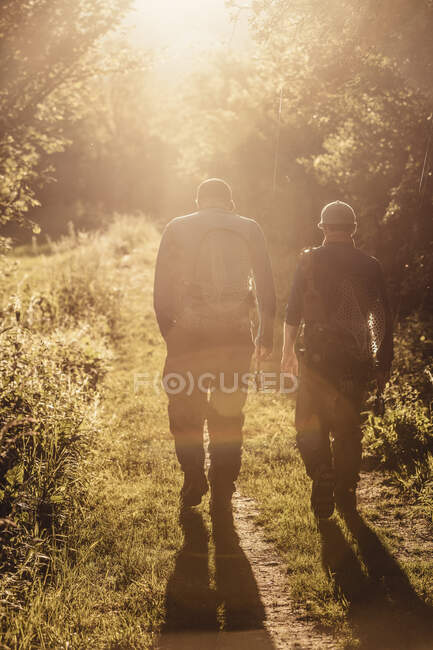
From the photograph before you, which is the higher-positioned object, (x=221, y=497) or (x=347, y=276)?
(x=347, y=276)

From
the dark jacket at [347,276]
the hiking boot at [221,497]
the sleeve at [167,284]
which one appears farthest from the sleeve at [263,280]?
the hiking boot at [221,497]

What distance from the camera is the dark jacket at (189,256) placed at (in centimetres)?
435

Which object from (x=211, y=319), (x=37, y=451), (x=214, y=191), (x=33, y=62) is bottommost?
(x=37, y=451)

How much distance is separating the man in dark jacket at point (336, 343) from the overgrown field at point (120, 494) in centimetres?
54

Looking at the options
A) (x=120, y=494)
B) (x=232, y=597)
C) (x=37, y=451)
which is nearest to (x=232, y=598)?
(x=232, y=597)

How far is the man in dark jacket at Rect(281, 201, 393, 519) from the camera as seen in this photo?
13.7ft

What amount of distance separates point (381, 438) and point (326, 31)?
14.6 feet

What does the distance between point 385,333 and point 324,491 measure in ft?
4.07

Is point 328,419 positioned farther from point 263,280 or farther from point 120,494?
point 120,494

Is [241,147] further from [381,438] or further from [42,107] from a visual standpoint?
[381,438]

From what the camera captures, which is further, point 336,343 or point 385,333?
point 385,333

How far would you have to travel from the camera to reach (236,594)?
3.55 meters

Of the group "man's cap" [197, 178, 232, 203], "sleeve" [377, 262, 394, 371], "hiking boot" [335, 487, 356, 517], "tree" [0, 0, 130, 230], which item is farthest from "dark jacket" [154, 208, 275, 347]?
"tree" [0, 0, 130, 230]

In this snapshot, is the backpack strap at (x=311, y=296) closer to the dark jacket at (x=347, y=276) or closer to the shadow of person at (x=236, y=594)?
the dark jacket at (x=347, y=276)
